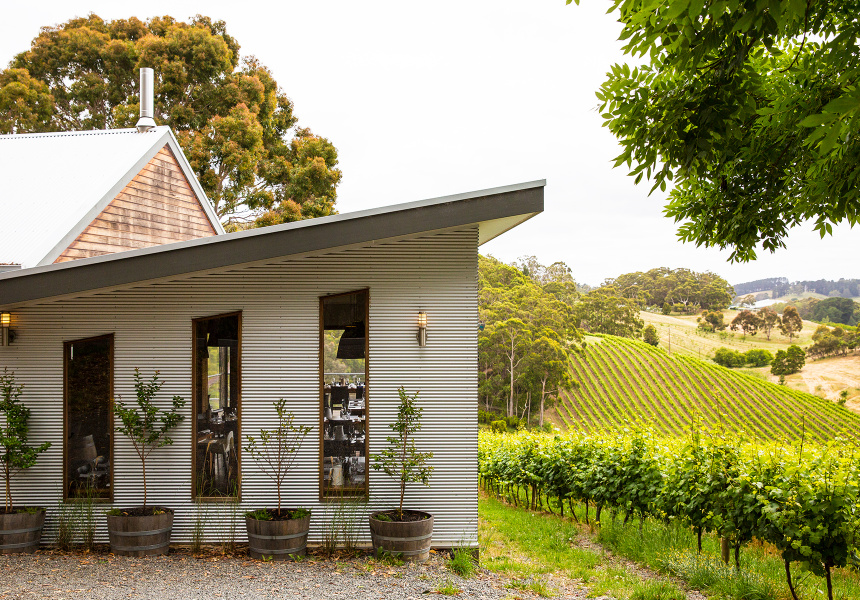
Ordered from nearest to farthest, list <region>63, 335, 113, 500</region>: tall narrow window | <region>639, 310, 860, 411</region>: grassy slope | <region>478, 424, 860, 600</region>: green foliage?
<region>478, 424, 860, 600</region>: green foliage → <region>63, 335, 113, 500</region>: tall narrow window → <region>639, 310, 860, 411</region>: grassy slope

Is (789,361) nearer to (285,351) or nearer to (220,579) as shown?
(285,351)

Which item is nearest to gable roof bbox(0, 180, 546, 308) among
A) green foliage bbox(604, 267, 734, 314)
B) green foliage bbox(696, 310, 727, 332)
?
green foliage bbox(604, 267, 734, 314)

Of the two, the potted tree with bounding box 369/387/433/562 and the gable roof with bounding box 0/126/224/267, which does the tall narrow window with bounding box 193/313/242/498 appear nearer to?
the potted tree with bounding box 369/387/433/562

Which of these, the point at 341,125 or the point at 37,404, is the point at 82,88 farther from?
the point at 341,125

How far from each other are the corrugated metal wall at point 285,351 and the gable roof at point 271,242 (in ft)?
1.33

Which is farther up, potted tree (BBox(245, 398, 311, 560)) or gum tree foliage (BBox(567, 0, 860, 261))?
gum tree foliage (BBox(567, 0, 860, 261))

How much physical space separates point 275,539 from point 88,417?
233cm

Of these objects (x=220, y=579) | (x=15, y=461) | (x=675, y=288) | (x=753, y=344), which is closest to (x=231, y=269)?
(x=15, y=461)

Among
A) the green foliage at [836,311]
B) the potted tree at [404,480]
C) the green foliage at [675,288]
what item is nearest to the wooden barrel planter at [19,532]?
the potted tree at [404,480]

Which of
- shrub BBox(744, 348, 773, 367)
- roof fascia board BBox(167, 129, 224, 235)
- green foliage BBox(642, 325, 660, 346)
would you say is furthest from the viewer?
green foliage BBox(642, 325, 660, 346)

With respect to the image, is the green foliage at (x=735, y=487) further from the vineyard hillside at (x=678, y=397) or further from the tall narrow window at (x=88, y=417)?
the vineyard hillside at (x=678, y=397)

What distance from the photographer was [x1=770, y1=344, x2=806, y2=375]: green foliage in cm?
5784

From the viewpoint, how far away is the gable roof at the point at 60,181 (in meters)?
7.62

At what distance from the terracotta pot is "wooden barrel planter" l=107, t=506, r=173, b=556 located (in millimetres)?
845
